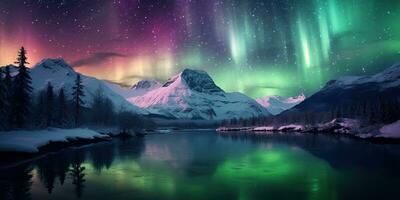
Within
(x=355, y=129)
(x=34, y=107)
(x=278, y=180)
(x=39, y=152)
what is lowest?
(x=278, y=180)

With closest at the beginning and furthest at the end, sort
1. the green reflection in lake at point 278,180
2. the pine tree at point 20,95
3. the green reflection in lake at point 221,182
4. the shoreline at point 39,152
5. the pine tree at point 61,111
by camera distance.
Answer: the green reflection in lake at point 278,180 < the green reflection in lake at point 221,182 < the shoreline at point 39,152 < the pine tree at point 20,95 < the pine tree at point 61,111

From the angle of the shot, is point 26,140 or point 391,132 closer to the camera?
point 26,140

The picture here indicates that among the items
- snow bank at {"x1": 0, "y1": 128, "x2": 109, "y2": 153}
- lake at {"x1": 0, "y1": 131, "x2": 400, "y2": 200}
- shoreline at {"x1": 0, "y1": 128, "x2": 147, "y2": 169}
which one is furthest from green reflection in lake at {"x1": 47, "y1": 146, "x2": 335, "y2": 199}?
snow bank at {"x1": 0, "y1": 128, "x2": 109, "y2": 153}

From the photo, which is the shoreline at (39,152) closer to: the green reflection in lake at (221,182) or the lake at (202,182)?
the lake at (202,182)

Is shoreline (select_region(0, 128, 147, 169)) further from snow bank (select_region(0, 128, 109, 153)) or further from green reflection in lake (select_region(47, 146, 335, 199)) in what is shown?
green reflection in lake (select_region(47, 146, 335, 199))

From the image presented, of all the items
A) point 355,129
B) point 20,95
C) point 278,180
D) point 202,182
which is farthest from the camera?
point 355,129

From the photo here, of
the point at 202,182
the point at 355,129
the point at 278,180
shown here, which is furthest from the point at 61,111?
the point at 355,129

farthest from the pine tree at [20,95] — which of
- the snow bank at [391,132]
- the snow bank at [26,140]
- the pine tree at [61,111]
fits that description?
the snow bank at [391,132]

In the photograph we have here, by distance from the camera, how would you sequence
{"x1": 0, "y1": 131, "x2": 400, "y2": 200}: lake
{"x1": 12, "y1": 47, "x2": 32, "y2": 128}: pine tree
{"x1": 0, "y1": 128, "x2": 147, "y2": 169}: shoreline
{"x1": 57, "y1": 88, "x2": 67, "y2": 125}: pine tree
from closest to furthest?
{"x1": 0, "y1": 131, "x2": 400, "y2": 200}: lake
{"x1": 0, "y1": 128, "x2": 147, "y2": 169}: shoreline
{"x1": 12, "y1": 47, "x2": 32, "y2": 128}: pine tree
{"x1": 57, "y1": 88, "x2": 67, "y2": 125}: pine tree

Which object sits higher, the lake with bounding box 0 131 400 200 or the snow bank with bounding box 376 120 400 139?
the snow bank with bounding box 376 120 400 139

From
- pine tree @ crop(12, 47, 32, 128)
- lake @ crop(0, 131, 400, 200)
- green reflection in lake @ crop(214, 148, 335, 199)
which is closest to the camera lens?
lake @ crop(0, 131, 400, 200)

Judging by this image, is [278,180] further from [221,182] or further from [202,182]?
[202,182]

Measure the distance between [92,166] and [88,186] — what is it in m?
11.4

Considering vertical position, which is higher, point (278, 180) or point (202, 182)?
point (202, 182)
